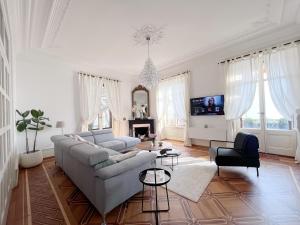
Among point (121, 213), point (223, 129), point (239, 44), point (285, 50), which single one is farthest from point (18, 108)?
point (285, 50)

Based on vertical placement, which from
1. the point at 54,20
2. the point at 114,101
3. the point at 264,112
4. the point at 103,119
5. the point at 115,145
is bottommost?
the point at 115,145

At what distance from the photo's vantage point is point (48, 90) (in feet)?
15.3

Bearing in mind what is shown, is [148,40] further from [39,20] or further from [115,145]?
[115,145]

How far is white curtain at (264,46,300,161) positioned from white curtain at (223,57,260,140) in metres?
0.34

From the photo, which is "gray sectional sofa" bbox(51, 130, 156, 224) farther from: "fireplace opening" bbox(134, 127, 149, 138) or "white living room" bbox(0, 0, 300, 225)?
"fireplace opening" bbox(134, 127, 149, 138)

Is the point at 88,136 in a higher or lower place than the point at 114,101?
lower

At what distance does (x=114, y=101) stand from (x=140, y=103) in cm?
131

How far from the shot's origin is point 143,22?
314 centimetres

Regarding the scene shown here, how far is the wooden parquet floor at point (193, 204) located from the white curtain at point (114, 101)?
11.3ft

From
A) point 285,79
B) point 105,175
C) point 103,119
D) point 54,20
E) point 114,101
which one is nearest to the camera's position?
point 105,175

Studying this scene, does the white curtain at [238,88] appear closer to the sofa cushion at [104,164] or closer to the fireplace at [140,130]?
the fireplace at [140,130]

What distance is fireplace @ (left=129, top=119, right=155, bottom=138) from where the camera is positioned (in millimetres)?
6578

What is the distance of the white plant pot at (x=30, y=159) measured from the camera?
12.0ft

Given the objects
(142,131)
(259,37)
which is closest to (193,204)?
(259,37)
